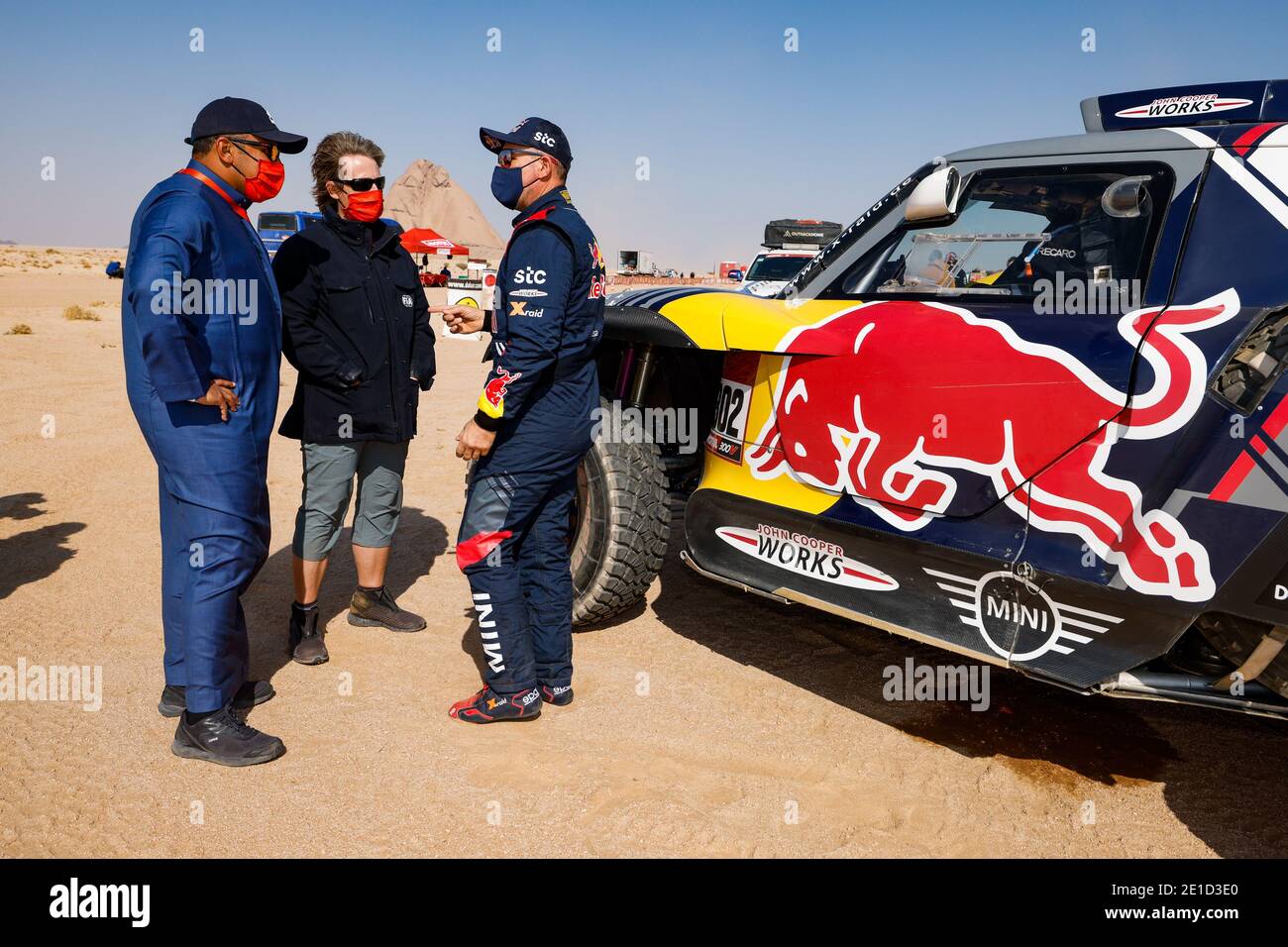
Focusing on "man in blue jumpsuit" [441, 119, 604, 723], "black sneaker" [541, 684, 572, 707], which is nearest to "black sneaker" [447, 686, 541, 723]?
"man in blue jumpsuit" [441, 119, 604, 723]

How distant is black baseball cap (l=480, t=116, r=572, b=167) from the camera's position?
3.29 m

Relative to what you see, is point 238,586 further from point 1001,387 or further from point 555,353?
point 1001,387

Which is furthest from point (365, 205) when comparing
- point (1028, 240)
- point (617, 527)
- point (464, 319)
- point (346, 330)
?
point (1028, 240)

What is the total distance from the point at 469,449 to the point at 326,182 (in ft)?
5.05

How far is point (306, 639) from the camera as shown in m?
3.99

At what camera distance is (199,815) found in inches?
110

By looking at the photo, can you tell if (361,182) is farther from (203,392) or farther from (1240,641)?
(1240,641)

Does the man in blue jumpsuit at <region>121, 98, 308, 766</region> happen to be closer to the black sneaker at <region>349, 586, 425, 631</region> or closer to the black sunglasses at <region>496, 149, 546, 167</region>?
the black sunglasses at <region>496, 149, 546, 167</region>

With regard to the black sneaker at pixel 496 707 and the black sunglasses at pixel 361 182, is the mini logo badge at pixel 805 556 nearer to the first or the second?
the black sneaker at pixel 496 707

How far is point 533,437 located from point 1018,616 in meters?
1.76

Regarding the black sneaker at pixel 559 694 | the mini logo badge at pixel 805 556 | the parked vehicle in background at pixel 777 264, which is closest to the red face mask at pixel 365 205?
Answer: the mini logo badge at pixel 805 556

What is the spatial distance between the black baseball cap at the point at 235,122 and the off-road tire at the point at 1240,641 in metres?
3.34

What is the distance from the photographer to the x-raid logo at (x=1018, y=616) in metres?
2.72

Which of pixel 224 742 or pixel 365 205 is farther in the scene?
pixel 365 205
